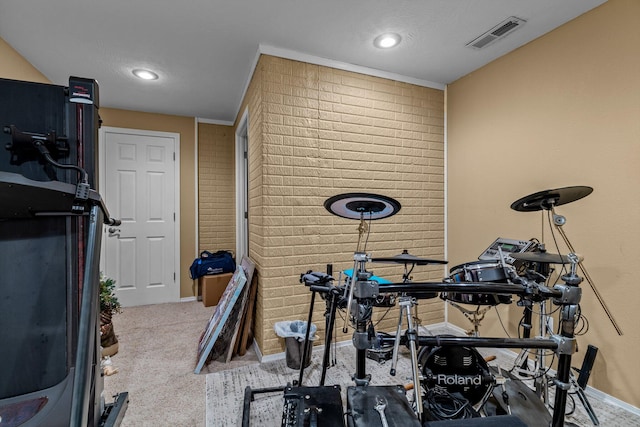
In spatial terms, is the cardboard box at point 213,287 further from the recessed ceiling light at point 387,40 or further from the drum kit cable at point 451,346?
the recessed ceiling light at point 387,40

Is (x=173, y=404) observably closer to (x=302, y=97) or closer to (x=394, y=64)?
(x=302, y=97)

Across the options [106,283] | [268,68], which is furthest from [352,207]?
[106,283]

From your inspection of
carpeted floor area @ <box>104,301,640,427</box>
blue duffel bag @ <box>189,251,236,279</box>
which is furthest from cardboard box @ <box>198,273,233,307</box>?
carpeted floor area @ <box>104,301,640,427</box>

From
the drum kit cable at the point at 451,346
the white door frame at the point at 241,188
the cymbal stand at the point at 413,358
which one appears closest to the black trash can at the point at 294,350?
the drum kit cable at the point at 451,346

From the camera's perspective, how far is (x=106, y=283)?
2654mm

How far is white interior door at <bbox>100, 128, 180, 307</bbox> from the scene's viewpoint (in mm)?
3734

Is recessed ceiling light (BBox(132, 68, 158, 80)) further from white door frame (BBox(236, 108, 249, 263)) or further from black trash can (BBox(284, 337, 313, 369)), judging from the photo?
black trash can (BBox(284, 337, 313, 369))

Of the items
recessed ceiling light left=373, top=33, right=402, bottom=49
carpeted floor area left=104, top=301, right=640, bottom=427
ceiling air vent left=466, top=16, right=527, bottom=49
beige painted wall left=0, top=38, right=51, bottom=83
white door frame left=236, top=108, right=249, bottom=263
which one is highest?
ceiling air vent left=466, top=16, right=527, bottom=49

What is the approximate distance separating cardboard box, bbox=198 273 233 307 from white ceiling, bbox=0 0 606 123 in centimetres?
235

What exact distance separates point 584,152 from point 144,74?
385 centimetres

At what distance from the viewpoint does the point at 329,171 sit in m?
2.68

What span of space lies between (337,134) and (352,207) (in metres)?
1.48

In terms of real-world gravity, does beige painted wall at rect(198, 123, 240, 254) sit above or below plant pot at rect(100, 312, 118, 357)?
above

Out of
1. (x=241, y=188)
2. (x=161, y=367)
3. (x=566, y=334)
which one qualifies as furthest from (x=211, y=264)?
(x=566, y=334)
